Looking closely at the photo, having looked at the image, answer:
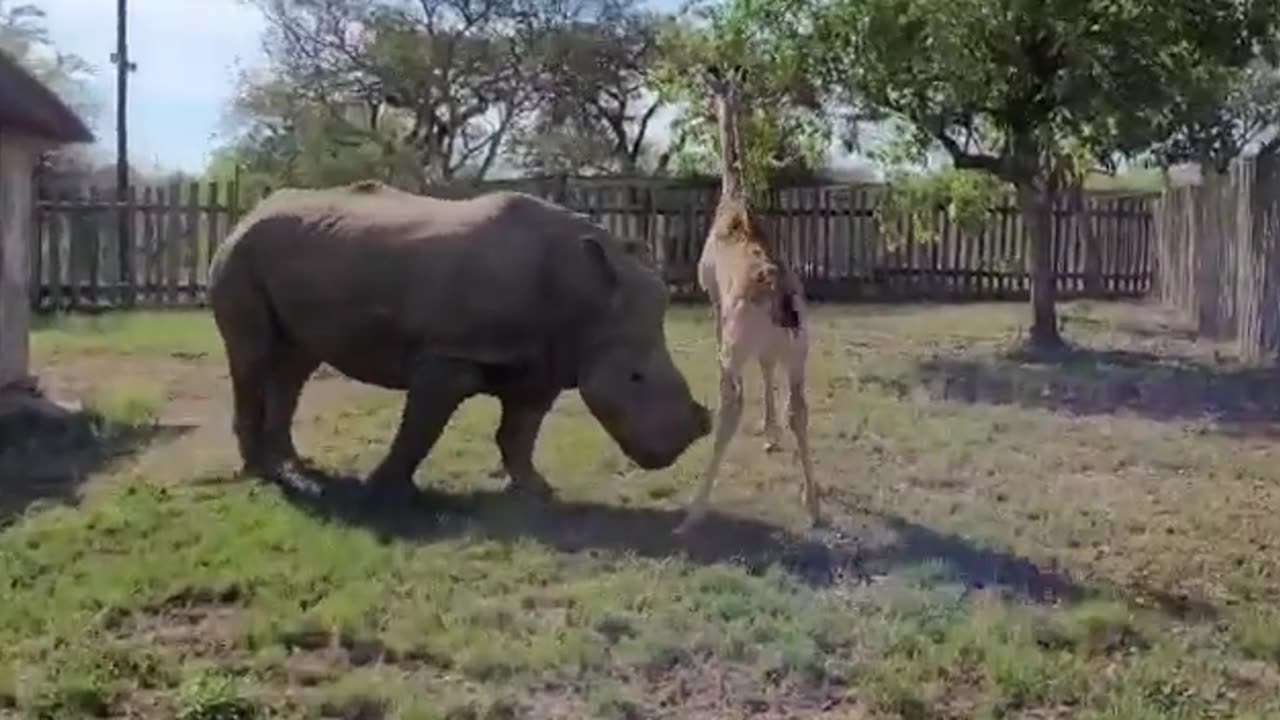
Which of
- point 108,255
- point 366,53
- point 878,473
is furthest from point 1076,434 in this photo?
point 366,53

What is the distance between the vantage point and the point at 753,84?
55.5ft

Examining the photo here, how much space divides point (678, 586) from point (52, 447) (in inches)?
219

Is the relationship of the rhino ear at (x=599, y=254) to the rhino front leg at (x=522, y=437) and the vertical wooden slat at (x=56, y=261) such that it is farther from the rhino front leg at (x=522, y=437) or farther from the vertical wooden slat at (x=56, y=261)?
the vertical wooden slat at (x=56, y=261)

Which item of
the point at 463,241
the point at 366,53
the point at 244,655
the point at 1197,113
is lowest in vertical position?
the point at 244,655

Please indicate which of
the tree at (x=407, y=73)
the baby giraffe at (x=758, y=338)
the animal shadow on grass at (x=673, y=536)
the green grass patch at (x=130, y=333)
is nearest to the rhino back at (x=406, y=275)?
the animal shadow on grass at (x=673, y=536)

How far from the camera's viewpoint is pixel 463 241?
8898 mm

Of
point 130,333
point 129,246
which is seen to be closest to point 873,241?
point 129,246

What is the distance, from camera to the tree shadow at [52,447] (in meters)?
9.41

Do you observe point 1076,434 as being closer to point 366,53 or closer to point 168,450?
point 168,450

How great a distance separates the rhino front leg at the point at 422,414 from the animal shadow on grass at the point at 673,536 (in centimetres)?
13

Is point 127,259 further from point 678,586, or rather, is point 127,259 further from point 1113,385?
point 678,586

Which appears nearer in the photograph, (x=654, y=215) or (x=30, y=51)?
(x=654, y=215)

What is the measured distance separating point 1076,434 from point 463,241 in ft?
15.1

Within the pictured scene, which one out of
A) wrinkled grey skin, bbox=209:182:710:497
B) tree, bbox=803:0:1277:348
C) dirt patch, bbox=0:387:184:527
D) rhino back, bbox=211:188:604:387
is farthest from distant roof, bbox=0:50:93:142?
tree, bbox=803:0:1277:348
